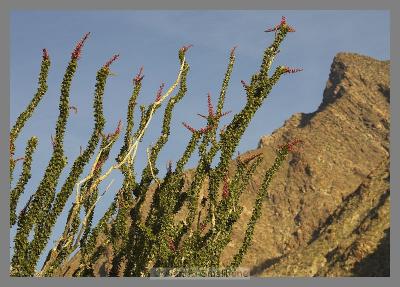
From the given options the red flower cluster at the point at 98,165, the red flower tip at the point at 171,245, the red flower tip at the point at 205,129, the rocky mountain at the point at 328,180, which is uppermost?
the rocky mountain at the point at 328,180

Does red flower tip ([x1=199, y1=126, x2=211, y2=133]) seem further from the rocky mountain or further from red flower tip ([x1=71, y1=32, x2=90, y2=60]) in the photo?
the rocky mountain

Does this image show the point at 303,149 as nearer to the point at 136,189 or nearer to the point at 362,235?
the point at 362,235

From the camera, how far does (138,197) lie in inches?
722

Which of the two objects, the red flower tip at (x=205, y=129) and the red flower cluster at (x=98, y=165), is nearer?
the red flower cluster at (x=98, y=165)

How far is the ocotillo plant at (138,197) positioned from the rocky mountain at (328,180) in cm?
6805

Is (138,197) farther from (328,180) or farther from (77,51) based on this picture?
(328,180)

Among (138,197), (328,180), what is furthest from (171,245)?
(328,180)

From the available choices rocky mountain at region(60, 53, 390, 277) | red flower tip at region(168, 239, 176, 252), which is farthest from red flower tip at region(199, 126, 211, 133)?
rocky mountain at region(60, 53, 390, 277)

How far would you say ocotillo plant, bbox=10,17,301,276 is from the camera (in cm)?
1570

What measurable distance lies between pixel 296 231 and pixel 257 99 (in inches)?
4674

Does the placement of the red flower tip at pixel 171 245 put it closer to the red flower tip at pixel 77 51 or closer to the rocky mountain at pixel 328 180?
the red flower tip at pixel 77 51

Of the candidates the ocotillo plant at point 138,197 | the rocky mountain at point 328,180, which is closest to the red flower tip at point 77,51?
the ocotillo plant at point 138,197

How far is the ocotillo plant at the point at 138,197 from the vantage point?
15.7 meters

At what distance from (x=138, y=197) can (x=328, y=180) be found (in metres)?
123
